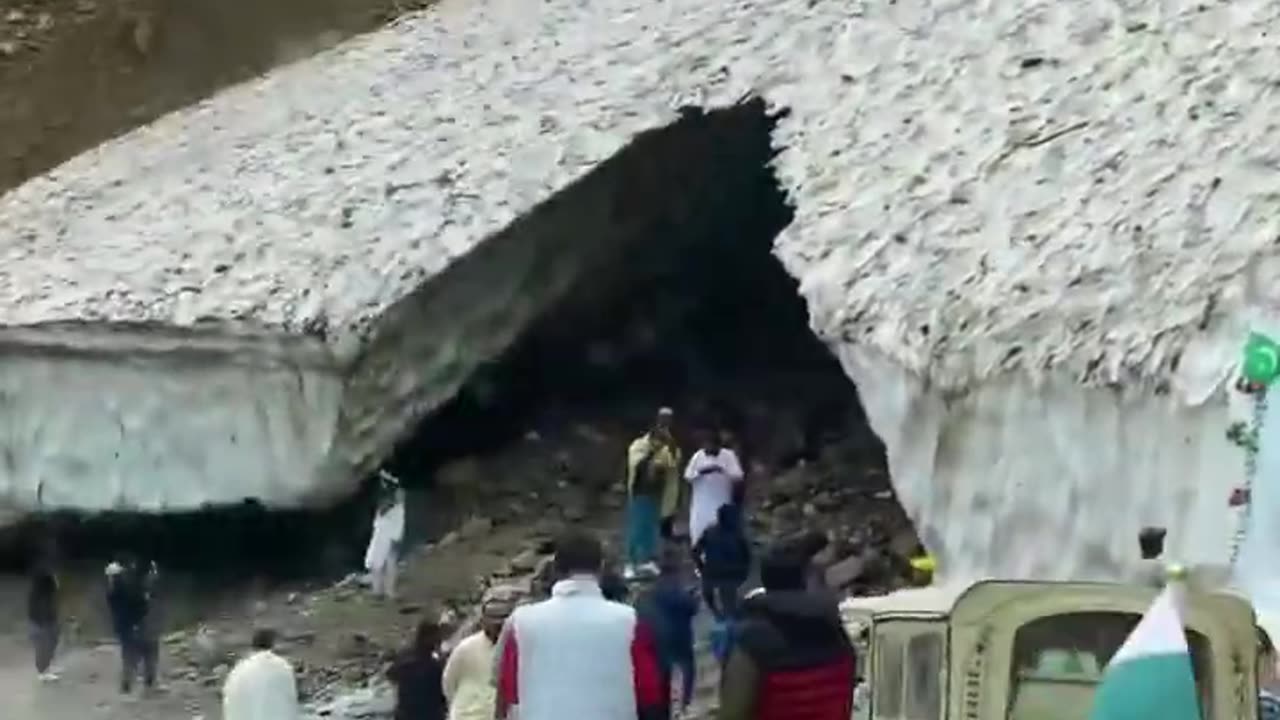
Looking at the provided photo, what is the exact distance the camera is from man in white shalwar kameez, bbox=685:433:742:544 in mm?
12984

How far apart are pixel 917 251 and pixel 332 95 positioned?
286 inches

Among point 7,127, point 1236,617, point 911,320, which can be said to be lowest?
point 1236,617

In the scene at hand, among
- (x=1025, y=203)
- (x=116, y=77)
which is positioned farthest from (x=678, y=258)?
(x=116, y=77)

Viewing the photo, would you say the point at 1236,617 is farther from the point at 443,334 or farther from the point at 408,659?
the point at 443,334

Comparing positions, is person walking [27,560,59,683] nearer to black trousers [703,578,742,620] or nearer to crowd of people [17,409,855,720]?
crowd of people [17,409,855,720]

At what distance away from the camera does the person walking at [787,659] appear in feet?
22.3

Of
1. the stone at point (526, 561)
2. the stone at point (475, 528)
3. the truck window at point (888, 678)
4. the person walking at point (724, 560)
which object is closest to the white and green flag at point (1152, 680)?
the truck window at point (888, 678)

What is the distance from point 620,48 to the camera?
17266mm

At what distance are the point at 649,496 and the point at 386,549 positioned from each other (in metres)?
2.02

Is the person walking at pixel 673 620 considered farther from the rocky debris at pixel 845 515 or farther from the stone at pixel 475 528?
the stone at pixel 475 528

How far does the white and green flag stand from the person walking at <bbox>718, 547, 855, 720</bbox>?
767 mm

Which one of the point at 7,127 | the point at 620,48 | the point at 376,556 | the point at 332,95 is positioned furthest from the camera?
the point at 7,127

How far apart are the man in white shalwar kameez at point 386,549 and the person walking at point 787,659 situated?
7.98 m

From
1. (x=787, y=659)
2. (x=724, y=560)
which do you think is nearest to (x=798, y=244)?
(x=724, y=560)
